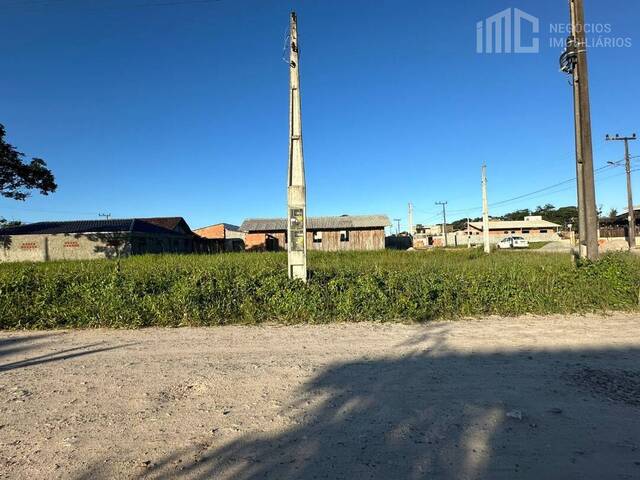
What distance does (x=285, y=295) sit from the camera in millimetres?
8383

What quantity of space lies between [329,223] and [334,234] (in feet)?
4.59

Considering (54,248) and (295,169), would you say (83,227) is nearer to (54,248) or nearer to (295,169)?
(54,248)

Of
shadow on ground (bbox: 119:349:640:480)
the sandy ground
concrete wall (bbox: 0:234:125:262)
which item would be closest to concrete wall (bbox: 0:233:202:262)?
concrete wall (bbox: 0:234:125:262)

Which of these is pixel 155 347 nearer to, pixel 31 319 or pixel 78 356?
pixel 78 356

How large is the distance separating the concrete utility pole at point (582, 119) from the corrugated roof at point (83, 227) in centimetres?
3635

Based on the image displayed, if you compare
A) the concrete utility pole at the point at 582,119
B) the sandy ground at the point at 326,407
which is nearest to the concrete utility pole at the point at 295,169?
the sandy ground at the point at 326,407

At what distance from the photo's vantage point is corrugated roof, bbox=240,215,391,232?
43.9 meters

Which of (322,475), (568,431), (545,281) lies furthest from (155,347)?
(545,281)

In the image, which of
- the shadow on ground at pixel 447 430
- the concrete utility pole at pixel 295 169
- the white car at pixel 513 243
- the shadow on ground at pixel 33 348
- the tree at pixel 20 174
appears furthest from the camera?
the white car at pixel 513 243

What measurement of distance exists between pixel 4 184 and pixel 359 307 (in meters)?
24.6

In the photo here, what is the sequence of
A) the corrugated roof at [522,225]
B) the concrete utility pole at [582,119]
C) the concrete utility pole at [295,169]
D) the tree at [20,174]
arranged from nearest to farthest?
the concrete utility pole at [295,169]
the concrete utility pole at [582,119]
the tree at [20,174]
the corrugated roof at [522,225]

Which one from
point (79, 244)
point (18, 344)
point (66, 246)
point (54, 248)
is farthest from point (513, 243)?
point (18, 344)

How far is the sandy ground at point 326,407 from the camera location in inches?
121

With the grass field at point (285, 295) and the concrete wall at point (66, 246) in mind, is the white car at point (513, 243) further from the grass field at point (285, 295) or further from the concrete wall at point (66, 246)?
the grass field at point (285, 295)
